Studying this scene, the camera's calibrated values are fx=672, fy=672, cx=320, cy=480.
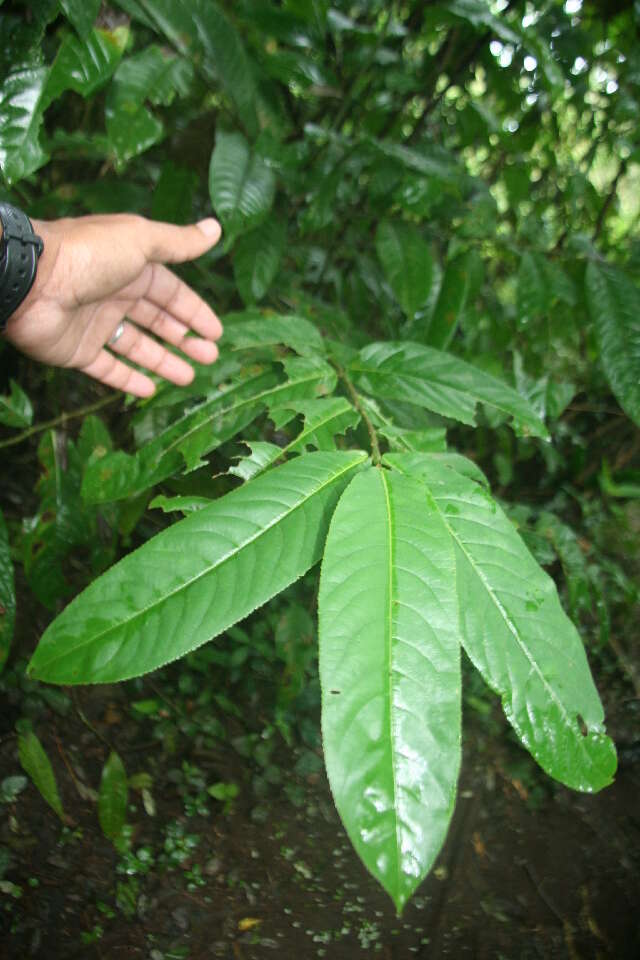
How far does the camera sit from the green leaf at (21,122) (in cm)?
92

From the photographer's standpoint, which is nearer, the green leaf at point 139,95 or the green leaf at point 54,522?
the green leaf at point 139,95

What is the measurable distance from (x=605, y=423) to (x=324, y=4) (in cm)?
213

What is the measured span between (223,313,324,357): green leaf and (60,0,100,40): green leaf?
0.46m

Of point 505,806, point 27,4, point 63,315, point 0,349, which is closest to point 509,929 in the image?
point 505,806

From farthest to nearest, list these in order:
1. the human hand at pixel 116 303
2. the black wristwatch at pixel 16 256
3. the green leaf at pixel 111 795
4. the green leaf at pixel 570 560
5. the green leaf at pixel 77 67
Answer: the green leaf at pixel 570 560, the green leaf at pixel 111 795, the human hand at pixel 116 303, the black wristwatch at pixel 16 256, the green leaf at pixel 77 67

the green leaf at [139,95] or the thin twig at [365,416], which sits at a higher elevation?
the green leaf at [139,95]

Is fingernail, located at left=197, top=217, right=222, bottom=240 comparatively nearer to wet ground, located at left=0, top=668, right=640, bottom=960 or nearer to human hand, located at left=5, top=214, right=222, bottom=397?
human hand, located at left=5, top=214, right=222, bottom=397

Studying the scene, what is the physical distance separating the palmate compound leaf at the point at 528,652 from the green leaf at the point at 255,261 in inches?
33.0

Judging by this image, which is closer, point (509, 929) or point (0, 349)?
point (0, 349)

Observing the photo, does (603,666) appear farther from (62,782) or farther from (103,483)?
(103,483)

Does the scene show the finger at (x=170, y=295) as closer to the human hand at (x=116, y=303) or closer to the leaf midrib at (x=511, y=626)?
the human hand at (x=116, y=303)

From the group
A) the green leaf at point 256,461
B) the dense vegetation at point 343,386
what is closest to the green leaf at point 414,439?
the dense vegetation at point 343,386

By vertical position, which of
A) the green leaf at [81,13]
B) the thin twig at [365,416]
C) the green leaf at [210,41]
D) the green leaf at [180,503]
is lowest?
the green leaf at [180,503]

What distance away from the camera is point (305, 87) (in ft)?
4.42
